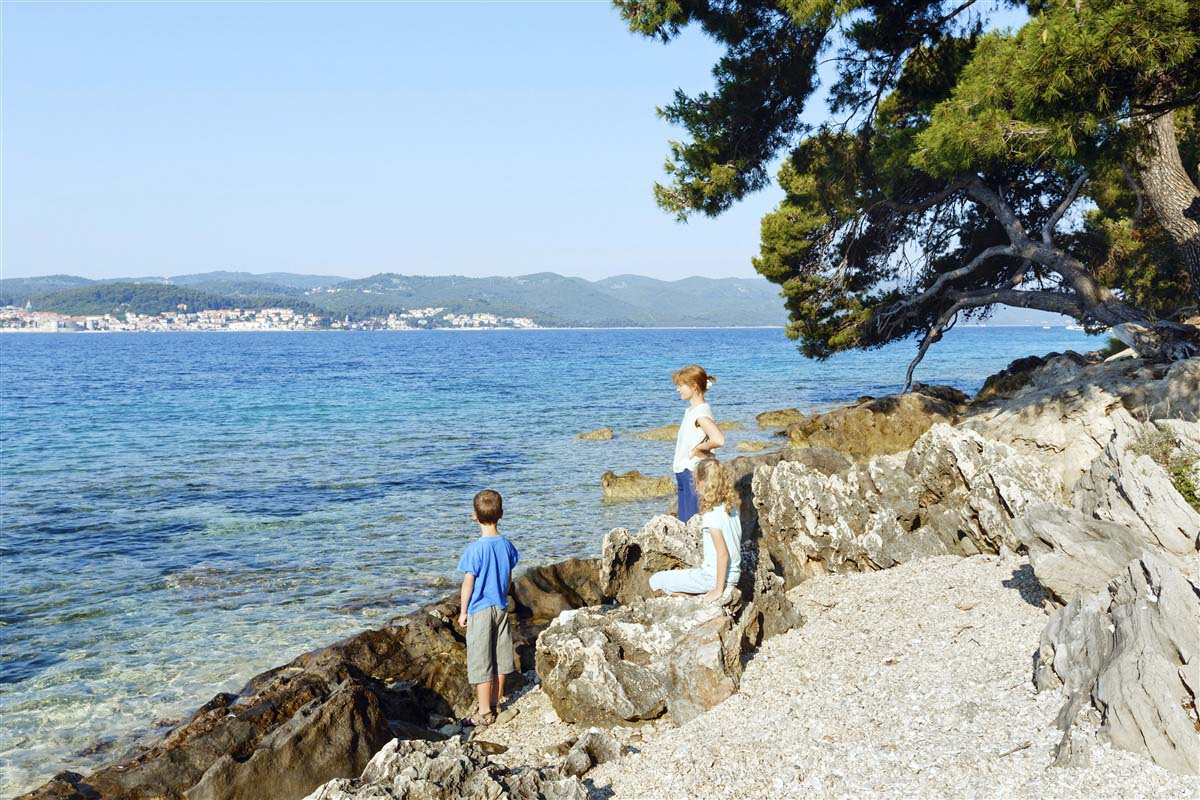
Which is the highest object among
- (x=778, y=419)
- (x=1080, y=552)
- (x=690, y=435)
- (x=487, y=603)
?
(x=690, y=435)

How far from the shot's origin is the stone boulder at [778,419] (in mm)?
31667

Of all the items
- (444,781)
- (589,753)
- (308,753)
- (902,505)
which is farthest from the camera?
(902,505)

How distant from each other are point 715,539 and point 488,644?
2425mm

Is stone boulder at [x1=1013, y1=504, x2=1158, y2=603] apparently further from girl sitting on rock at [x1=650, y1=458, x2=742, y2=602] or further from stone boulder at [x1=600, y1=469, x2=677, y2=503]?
stone boulder at [x1=600, y1=469, x2=677, y2=503]

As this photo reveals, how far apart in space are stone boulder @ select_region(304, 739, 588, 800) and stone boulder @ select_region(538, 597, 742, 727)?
1694 mm

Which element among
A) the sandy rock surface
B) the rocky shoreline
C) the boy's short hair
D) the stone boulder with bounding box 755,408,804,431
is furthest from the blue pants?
the stone boulder with bounding box 755,408,804,431

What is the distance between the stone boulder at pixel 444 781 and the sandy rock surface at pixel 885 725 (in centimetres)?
57

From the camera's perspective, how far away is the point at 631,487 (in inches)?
765

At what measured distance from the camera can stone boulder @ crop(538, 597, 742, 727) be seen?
22.4ft

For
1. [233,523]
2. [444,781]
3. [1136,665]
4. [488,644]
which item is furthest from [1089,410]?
[233,523]

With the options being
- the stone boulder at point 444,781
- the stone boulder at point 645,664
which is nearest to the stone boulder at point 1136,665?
the stone boulder at point 645,664

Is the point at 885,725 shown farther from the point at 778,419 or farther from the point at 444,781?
the point at 778,419

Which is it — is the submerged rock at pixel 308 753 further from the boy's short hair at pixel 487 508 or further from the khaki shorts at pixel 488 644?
the boy's short hair at pixel 487 508

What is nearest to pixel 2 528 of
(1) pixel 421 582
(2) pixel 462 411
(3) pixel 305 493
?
(3) pixel 305 493
